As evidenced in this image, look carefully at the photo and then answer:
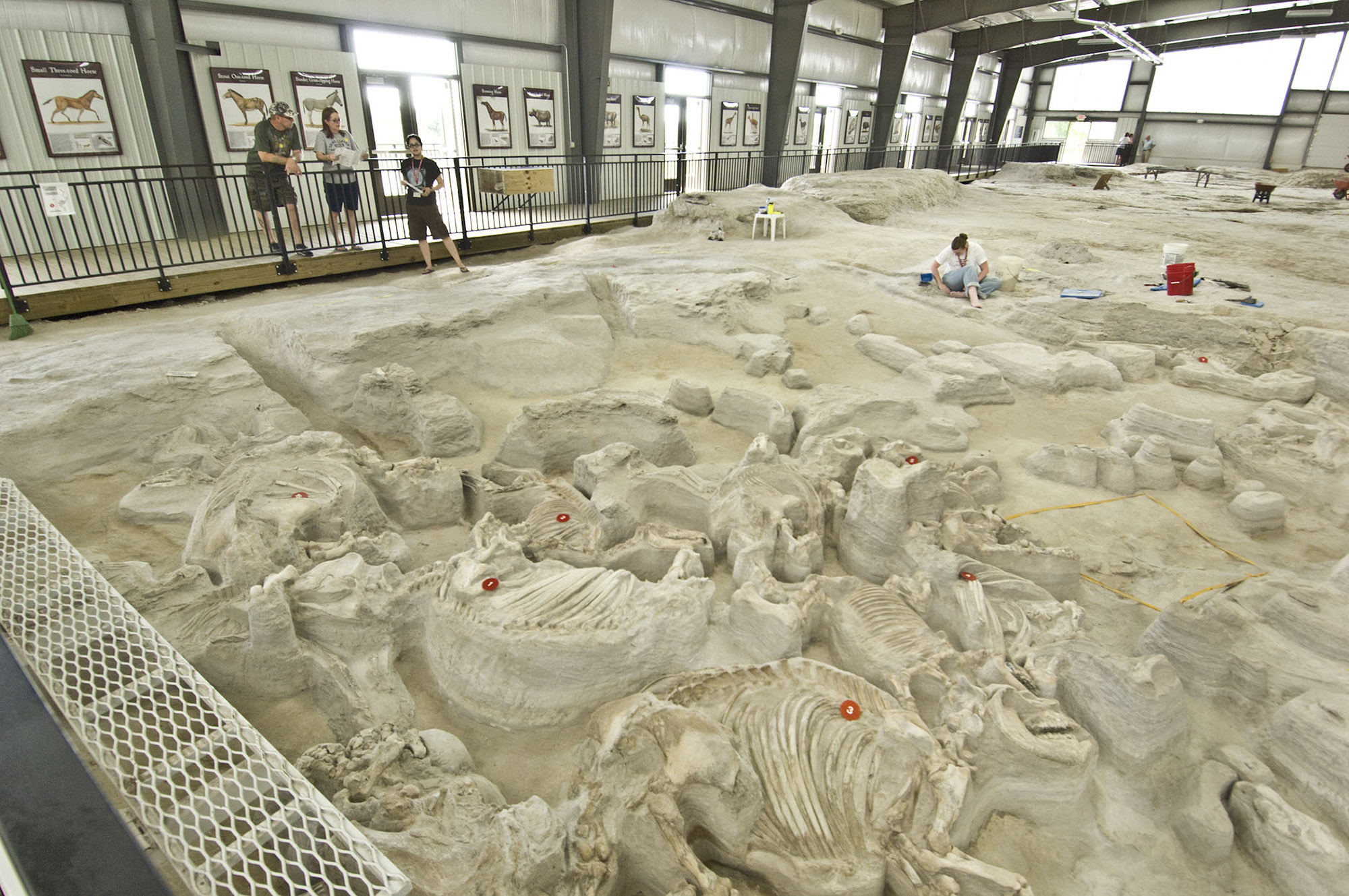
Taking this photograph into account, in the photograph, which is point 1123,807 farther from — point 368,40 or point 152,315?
point 368,40

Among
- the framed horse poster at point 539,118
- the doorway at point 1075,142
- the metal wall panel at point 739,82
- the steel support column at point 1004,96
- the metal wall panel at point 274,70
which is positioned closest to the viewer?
the metal wall panel at point 274,70

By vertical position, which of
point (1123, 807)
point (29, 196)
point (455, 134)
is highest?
point (455, 134)

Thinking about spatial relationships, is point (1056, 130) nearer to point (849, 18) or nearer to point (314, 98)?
point (849, 18)

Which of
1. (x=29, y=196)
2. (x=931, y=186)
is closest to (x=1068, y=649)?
(x=29, y=196)

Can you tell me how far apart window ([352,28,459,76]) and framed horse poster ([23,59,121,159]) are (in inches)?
125

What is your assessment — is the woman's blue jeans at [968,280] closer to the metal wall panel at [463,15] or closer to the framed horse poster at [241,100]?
the framed horse poster at [241,100]

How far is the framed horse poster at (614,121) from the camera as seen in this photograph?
14.0 m

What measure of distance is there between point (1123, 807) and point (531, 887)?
225 cm

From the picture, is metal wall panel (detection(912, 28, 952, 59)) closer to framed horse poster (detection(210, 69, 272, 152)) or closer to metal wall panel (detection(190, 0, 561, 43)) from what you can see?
metal wall panel (detection(190, 0, 561, 43))

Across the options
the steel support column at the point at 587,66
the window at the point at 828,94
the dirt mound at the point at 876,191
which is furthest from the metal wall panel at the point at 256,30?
the window at the point at 828,94

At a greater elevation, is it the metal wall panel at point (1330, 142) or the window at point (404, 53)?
the window at point (404, 53)

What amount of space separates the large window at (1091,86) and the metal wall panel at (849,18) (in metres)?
16.1

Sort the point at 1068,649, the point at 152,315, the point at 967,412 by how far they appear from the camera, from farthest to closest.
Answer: the point at 152,315 < the point at 967,412 < the point at 1068,649

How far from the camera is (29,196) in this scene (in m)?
8.20
